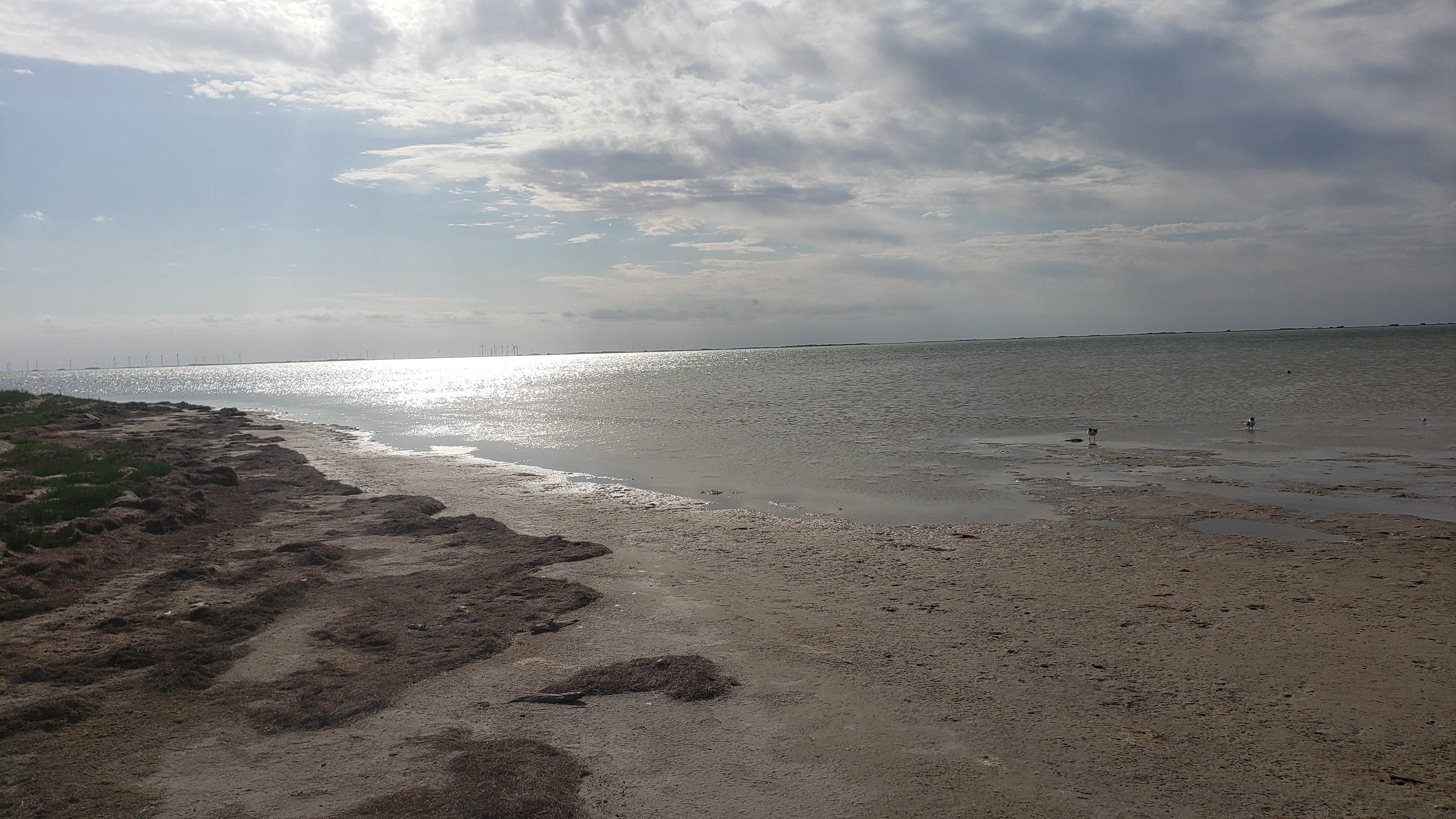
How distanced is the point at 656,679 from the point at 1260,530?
11.0 meters

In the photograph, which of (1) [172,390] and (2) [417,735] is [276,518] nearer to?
(2) [417,735]

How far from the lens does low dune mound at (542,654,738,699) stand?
6.80 metres

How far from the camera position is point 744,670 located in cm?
729

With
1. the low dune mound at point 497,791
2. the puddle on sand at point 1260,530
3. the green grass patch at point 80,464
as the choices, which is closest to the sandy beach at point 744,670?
the low dune mound at point 497,791

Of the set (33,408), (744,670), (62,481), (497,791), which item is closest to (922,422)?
(744,670)

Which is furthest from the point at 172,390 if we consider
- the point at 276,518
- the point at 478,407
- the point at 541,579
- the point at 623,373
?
the point at 541,579

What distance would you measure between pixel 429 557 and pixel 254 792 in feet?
21.7

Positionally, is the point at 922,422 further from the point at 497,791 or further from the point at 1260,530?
the point at 497,791

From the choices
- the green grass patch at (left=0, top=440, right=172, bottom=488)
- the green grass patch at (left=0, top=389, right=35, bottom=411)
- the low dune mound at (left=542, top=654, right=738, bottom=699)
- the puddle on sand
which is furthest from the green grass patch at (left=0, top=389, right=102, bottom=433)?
the puddle on sand

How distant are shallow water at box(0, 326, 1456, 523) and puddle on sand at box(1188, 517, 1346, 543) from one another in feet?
8.66

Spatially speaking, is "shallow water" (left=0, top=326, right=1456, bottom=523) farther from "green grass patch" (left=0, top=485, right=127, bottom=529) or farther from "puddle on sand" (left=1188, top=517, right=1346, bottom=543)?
"green grass patch" (left=0, top=485, right=127, bottom=529)

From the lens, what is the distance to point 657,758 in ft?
18.7

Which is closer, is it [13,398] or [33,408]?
[33,408]

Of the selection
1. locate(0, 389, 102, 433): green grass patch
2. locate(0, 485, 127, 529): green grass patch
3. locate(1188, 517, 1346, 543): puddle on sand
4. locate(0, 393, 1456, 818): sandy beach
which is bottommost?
locate(1188, 517, 1346, 543): puddle on sand
